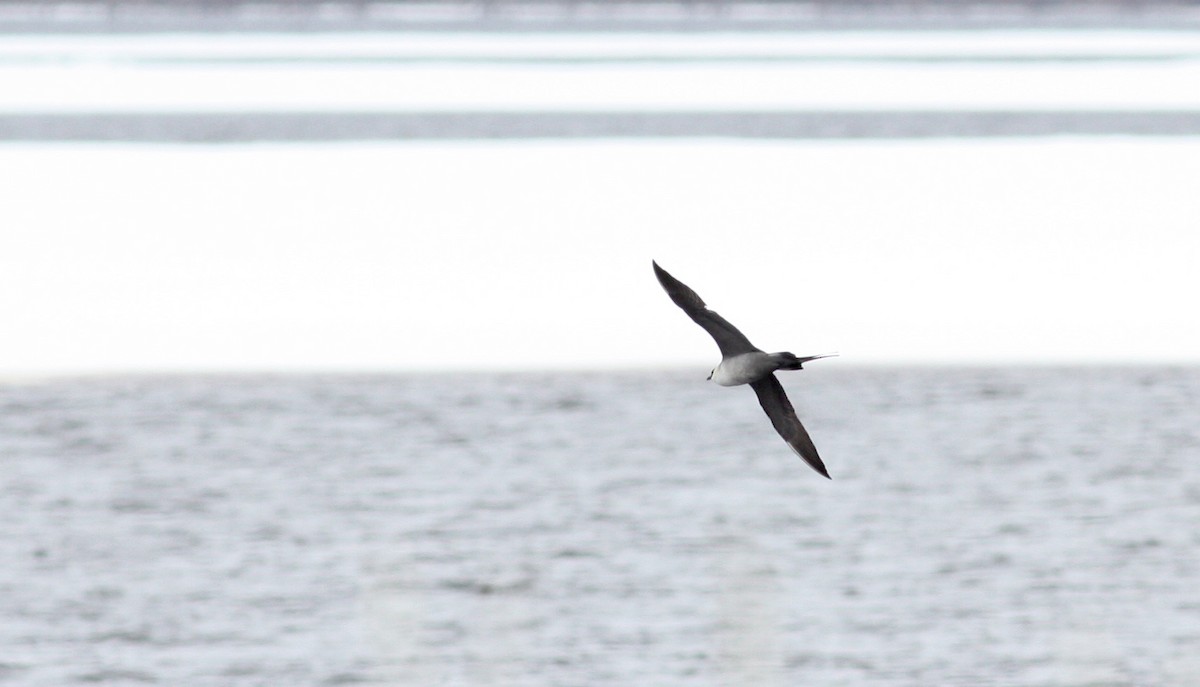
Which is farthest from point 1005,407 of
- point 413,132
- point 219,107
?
point 219,107

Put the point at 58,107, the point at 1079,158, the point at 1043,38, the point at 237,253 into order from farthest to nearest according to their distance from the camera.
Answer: the point at 1043,38
the point at 58,107
the point at 1079,158
the point at 237,253

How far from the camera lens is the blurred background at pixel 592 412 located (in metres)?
11.0

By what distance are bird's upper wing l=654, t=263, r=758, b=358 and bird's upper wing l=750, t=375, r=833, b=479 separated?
0.36ft

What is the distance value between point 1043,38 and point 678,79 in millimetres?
19058

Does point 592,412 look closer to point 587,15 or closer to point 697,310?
point 697,310

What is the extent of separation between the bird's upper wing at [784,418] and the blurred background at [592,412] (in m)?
5.73

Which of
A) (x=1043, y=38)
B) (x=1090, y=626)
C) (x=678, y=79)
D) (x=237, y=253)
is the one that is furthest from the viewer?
(x=1043, y=38)

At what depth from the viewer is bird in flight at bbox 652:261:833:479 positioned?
14.2 ft

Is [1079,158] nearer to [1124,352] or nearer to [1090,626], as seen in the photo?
[1124,352]

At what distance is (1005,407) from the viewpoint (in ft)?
55.1

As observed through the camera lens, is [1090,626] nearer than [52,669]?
No

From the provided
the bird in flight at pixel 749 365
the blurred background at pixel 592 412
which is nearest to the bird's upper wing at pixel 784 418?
Answer: the bird in flight at pixel 749 365

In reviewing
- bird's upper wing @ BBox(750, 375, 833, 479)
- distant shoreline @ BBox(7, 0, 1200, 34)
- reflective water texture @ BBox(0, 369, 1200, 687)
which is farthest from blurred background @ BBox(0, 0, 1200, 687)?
distant shoreline @ BBox(7, 0, 1200, 34)

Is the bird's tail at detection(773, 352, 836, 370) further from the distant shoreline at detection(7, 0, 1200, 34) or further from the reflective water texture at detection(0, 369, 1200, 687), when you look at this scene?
the distant shoreline at detection(7, 0, 1200, 34)
